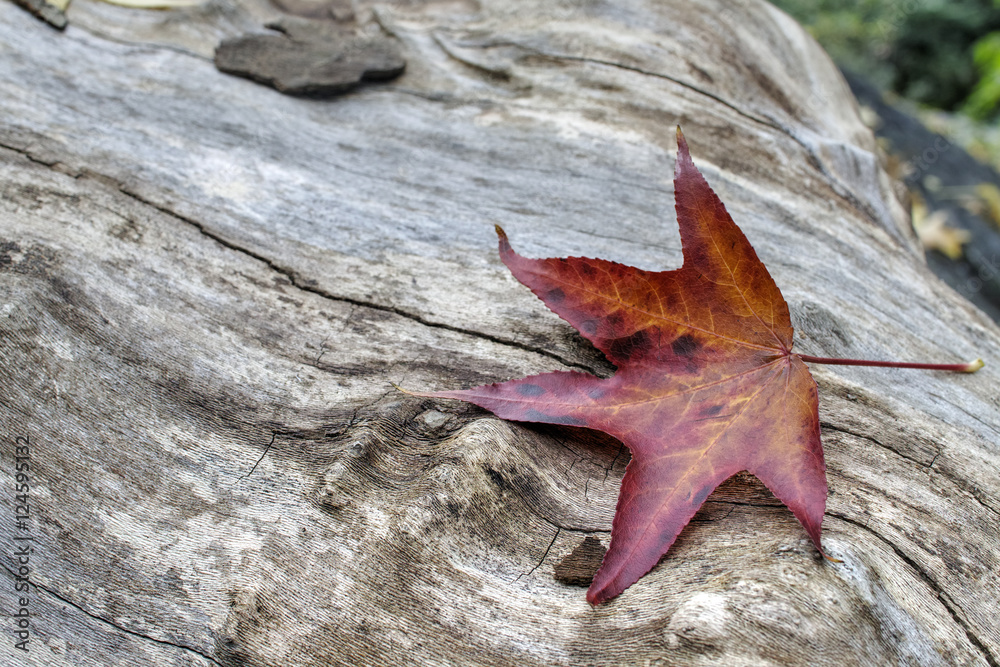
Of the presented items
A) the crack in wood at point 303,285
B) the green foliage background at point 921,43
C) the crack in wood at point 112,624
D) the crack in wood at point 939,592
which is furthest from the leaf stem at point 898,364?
the green foliage background at point 921,43

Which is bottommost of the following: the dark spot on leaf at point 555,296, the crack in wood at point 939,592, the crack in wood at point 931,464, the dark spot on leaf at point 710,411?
the crack in wood at point 939,592

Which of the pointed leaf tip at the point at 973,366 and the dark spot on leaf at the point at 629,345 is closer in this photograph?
the dark spot on leaf at the point at 629,345

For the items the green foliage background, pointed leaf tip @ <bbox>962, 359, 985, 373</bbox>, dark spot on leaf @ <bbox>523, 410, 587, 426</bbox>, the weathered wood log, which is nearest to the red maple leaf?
dark spot on leaf @ <bbox>523, 410, 587, 426</bbox>

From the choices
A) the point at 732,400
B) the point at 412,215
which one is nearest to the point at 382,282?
the point at 412,215

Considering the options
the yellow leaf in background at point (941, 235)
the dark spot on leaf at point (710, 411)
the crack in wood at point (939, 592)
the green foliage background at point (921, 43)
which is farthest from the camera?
the green foliage background at point (921, 43)

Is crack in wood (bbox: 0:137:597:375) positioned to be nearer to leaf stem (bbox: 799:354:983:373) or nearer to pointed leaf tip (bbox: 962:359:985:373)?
leaf stem (bbox: 799:354:983:373)

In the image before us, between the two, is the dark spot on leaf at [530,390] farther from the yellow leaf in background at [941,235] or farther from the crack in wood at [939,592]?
the yellow leaf in background at [941,235]

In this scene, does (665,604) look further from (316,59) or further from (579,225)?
(316,59)
